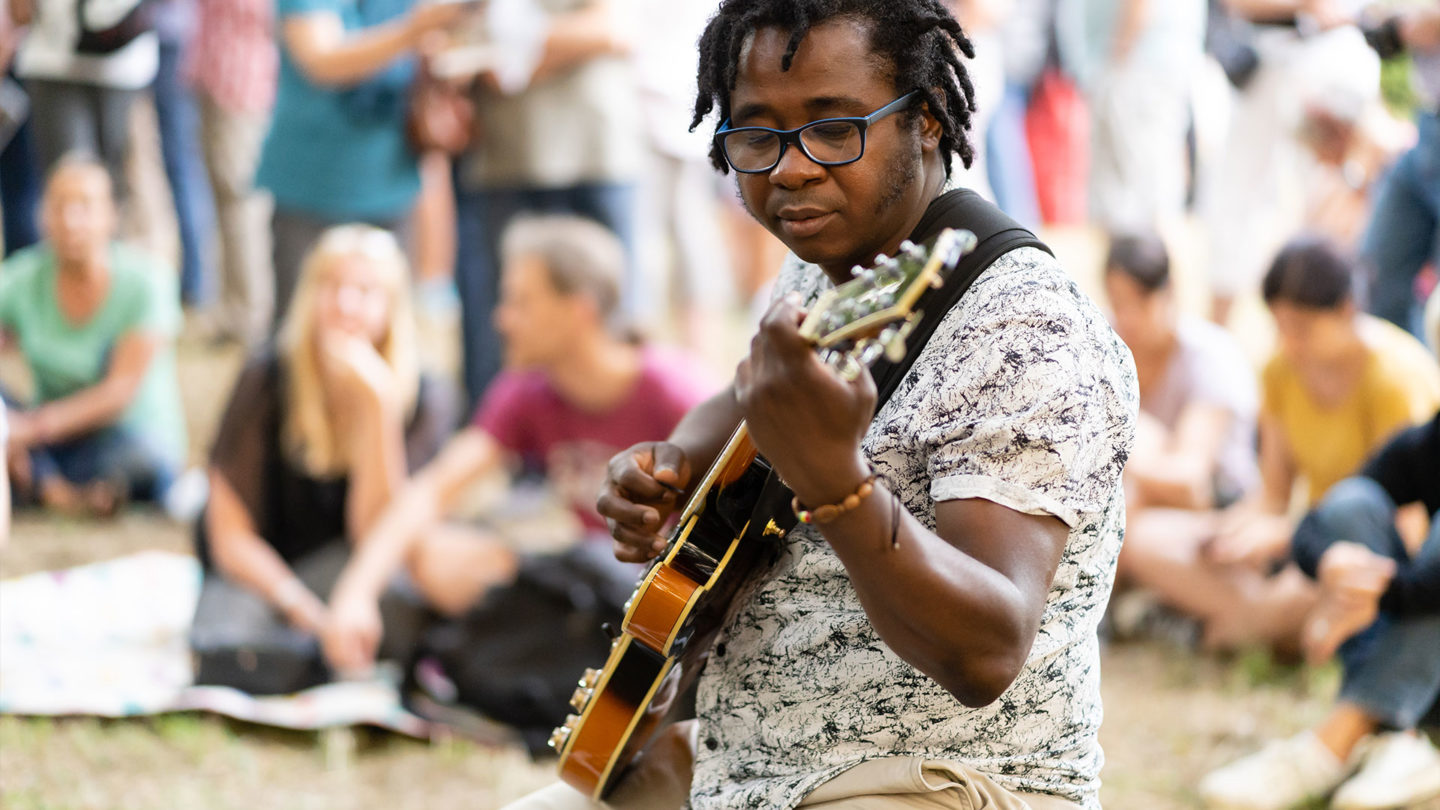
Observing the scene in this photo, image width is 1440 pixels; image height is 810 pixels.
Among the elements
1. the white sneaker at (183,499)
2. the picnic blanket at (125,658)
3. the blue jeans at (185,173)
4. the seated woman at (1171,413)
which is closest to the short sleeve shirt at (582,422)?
the picnic blanket at (125,658)

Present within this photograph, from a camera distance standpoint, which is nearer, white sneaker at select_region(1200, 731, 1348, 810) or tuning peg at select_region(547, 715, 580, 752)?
tuning peg at select_region(547, 715, 580, 752)

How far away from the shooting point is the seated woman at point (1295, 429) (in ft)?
13.8

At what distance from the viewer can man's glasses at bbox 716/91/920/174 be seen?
5.46 ft

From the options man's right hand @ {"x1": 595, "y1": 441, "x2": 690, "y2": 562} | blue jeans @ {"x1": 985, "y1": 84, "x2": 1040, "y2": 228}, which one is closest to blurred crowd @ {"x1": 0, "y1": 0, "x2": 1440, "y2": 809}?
blue jeans @ {"x1": 985, "y1": 84, "x2": 1040, "y2": 228}

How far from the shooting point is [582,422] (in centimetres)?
440

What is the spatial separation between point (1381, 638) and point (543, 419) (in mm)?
2404

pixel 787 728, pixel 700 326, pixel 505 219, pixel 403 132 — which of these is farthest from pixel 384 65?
pixel 787 728

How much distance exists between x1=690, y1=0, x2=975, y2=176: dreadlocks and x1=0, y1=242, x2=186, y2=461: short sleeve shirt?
4516mm

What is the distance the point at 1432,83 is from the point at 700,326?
10.4ft

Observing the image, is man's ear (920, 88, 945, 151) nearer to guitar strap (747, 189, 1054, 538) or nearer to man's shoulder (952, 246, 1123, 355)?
guitar strap (747, 189, 1054, 538)

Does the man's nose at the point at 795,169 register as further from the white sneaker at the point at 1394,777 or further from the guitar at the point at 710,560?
the white sneaker at the point at 1394,777

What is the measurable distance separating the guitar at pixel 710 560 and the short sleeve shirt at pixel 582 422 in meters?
2.16

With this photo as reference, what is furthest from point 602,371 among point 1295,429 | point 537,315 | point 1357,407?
point 1357,407

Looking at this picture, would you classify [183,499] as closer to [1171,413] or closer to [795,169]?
[1171,413]
